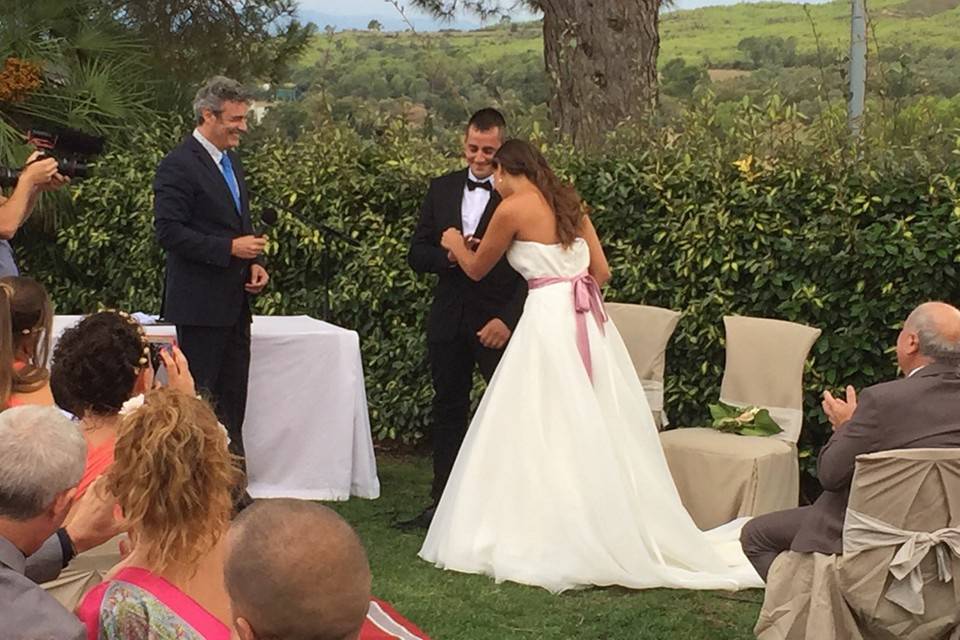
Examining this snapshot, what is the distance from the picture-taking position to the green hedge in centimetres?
620

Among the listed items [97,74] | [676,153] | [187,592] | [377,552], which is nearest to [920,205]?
[676,153]

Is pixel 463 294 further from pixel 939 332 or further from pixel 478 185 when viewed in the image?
pixel 939 332

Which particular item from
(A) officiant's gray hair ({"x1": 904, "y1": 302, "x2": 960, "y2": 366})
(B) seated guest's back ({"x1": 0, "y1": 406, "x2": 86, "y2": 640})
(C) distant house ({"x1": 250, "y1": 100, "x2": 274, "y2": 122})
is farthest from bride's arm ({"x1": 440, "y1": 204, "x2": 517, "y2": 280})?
(C) distant house ({"x1": 250, "y1": 100, "x2": 274, "y2": 122})

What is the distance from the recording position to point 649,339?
A: 6.50 m

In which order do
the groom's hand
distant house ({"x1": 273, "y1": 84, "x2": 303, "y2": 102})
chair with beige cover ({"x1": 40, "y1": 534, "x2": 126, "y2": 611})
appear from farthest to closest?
distant house ({"x1": 273, "y1": 84, "x2": 303, "y2": 102}) → the groom's hand → chair with beige cover ({"x1": 40, "y1": 534, "x2": 126, "y2": 611})

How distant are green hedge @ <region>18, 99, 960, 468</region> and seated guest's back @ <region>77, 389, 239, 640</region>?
3.98 m

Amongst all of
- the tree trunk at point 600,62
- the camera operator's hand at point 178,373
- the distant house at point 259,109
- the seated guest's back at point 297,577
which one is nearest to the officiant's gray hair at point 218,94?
the camera operator's hand at point 178,373

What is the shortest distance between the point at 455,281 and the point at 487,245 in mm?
470

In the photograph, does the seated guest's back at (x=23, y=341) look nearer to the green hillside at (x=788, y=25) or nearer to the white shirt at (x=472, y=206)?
the white shirt at (x=472, y=206)

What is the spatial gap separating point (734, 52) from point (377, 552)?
37.2ft

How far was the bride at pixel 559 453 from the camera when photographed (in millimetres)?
5379

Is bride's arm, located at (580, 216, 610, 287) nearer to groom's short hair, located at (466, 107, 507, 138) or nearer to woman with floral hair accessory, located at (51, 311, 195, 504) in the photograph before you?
groom's short hair, located at (466, 107, 507, 138)

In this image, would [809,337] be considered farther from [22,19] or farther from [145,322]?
[22,19]

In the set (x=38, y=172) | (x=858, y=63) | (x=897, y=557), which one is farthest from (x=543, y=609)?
(x=858, y=63)
